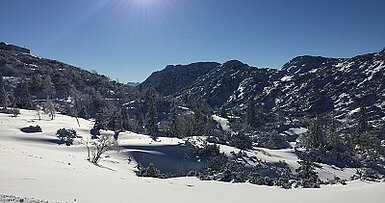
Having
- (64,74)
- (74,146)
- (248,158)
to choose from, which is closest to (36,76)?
(64,74)

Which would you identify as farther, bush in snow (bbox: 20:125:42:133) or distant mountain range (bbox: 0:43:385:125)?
distant mountain range (bbox: 0:43:385:125)

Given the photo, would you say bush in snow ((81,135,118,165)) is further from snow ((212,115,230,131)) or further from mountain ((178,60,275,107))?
mountain ((178,60,275,107))

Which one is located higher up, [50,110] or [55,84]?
[55,84]

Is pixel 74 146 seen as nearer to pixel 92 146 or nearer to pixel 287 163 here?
pixel 92 146

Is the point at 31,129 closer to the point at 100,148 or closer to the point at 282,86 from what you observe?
the point at 100,148

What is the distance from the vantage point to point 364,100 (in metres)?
116

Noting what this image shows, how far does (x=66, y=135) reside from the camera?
128ft

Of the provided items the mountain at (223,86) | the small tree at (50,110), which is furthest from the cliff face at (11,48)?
the small tree at (50,110)

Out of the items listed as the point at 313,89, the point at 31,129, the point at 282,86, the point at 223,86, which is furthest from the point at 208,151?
the point at 223,86

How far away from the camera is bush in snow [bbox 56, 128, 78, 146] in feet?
122

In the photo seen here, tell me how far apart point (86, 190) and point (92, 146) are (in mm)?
24335

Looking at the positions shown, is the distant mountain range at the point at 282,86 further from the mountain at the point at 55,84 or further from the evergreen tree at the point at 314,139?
the evergreen tree at the point at 314,139

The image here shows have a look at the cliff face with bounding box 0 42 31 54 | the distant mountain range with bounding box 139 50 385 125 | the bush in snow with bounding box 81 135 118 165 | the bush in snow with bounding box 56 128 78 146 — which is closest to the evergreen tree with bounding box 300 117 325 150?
the bush in snow with bounding box 81 135 118 165

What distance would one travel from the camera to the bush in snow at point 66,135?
3704cm
